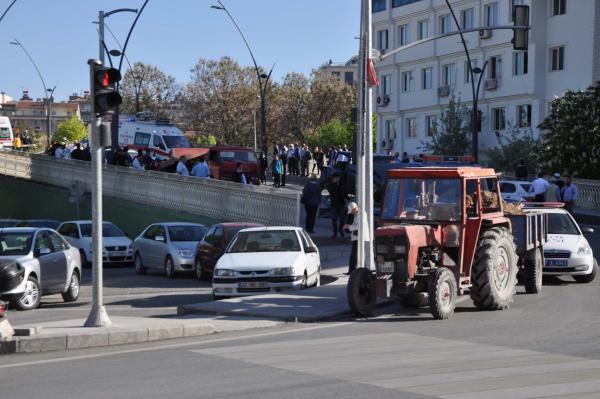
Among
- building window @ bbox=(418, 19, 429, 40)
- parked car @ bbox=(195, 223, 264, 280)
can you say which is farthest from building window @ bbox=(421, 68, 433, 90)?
parked car @ bbox=(195, 223, 264, 280)

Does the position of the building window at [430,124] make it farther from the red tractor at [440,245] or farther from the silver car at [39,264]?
the red tractor at [440,245]

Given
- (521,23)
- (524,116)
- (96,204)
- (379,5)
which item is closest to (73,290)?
(96,204)

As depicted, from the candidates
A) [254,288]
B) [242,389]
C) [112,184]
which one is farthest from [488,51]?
[242,389]

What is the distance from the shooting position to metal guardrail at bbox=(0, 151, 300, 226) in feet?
104

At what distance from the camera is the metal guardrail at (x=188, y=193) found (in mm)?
31641

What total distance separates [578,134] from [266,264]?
27.1m

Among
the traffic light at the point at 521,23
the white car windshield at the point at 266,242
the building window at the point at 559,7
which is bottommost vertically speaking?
the white car windshield at the point at 266,242

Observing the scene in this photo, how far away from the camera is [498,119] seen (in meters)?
Result: 59.4

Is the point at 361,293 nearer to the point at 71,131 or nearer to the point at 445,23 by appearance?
the point at 445,23

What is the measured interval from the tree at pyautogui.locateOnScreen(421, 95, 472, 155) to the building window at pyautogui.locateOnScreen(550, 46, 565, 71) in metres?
5.77

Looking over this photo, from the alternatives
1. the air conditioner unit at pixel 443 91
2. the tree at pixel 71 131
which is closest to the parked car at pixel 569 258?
the air conditioner unit at pixel 443 91

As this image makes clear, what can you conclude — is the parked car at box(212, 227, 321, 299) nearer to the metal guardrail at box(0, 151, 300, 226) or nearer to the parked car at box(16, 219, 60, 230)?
the metal guardrail at box(0, 151, 300, 226)

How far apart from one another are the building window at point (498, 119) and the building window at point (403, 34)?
9.71m

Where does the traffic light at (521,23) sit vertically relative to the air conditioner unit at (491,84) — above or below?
below
